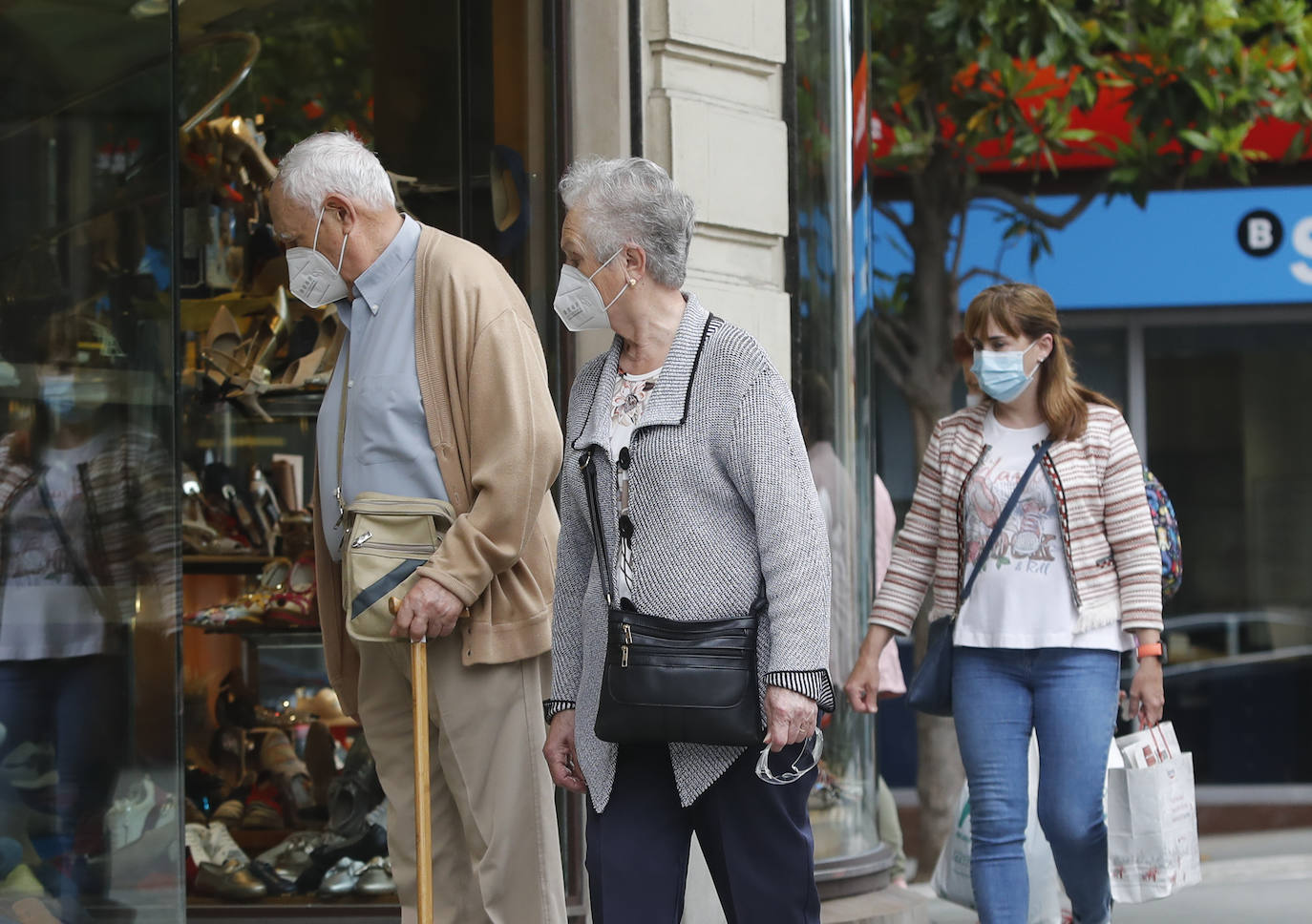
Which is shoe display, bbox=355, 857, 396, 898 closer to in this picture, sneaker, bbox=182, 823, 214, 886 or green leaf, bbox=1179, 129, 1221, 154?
sneaker, bbox=182, 823, 214, 886

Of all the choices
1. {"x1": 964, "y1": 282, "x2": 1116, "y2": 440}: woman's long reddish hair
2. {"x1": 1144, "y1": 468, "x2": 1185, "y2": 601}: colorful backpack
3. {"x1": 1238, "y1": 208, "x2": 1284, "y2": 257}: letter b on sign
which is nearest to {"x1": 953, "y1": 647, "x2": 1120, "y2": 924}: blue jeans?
{"x1": 1144, "y1": 468, "x2": 1185, "y2": 601}: colorful backpack

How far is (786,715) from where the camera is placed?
3.12 m

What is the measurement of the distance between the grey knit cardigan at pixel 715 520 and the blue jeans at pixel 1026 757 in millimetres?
1503

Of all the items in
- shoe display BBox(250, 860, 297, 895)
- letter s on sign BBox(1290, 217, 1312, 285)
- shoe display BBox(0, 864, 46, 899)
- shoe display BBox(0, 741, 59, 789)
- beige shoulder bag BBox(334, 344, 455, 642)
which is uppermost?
letter s on sign BBox(1290, 217, 1312, 285)

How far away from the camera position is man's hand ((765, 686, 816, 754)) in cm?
312

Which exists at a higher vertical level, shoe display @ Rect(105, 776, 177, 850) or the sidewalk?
shoe display @ Rect(105, 776, 177, 850)

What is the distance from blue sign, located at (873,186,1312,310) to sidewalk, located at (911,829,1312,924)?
161 inches

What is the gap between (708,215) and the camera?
18.5 ft

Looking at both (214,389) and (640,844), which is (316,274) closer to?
(640,844)

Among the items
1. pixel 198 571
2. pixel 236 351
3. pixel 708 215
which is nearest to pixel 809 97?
pixel 708 215

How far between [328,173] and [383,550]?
83cm

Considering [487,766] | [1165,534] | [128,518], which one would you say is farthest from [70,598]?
[1165,534]

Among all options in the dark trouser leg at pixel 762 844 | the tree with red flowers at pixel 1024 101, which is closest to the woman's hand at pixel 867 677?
the dark trouser leg at pixel 762 844

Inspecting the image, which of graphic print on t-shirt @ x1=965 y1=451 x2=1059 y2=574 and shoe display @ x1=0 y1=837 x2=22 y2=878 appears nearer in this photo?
shoe display @ x1=0 y1=837 x2=22 y2=878
